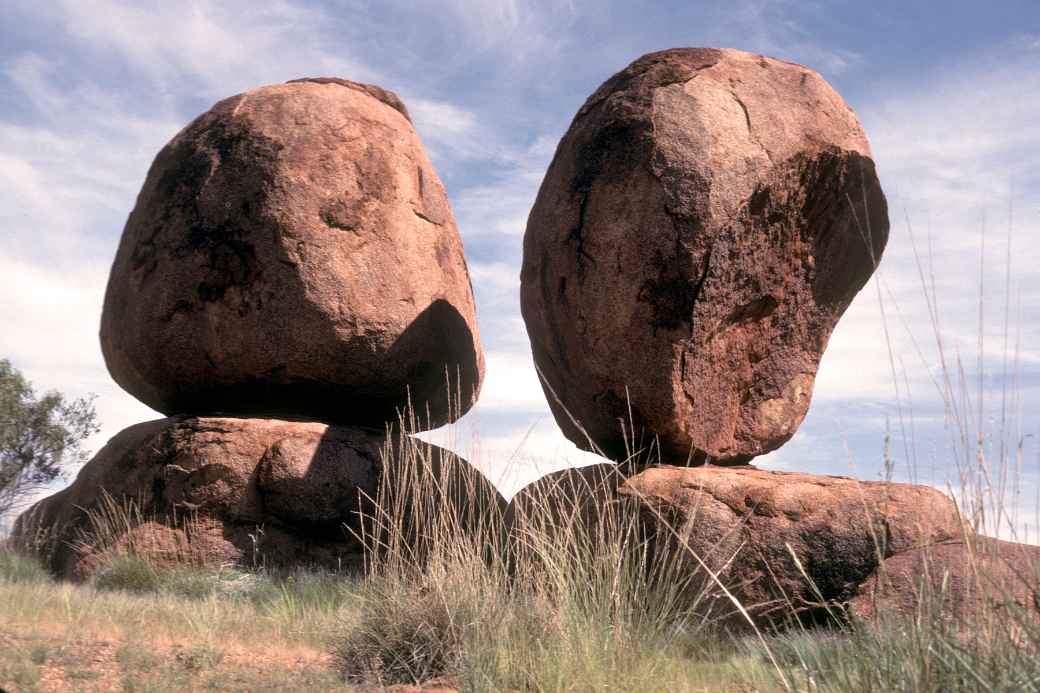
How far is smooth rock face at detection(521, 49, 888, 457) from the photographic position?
6.25m

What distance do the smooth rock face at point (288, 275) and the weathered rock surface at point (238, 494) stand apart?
0.50 metres

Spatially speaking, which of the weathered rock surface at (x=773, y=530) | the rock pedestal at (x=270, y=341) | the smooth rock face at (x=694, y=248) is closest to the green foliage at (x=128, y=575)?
the rock pedestal at (x=270, y=341)

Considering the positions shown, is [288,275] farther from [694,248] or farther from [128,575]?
[694,248]

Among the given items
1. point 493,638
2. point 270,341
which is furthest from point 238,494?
point 493,638

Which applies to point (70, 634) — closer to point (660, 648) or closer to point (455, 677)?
point (455, 677)

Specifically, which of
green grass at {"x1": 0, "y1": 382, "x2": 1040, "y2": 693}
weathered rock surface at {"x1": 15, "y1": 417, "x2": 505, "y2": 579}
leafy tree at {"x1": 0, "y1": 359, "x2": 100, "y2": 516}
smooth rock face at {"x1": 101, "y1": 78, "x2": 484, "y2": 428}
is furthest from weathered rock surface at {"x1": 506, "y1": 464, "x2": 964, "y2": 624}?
leafy tree at {"x1": 0, "y1": 359, "x2": 100, "y2": 516}

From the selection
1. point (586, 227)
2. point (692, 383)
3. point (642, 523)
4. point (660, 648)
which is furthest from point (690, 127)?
point (660, 648)

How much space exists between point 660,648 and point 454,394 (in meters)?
4.55

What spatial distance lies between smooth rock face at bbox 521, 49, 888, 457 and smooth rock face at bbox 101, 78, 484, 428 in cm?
145

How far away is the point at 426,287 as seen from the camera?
8.23 metres

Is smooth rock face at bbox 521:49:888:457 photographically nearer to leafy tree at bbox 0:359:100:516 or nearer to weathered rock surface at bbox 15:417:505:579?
weathered rock surface at bbox 15:417:505:579

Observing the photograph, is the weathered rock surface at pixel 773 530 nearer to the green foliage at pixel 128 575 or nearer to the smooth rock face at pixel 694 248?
the smooth rock face at pixel 694 248

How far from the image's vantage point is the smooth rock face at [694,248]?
20.5 ft

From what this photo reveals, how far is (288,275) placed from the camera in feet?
25.3
